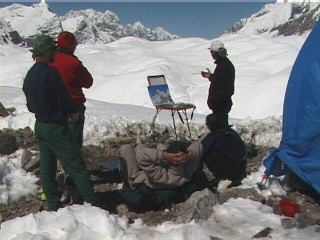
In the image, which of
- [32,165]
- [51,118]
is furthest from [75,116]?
[32,165]

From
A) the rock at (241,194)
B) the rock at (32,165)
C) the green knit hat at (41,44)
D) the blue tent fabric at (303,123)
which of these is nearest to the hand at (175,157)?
the rock at (241,194)

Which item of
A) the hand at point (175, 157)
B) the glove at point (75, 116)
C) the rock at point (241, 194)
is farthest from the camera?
the rock at point (241, 194)

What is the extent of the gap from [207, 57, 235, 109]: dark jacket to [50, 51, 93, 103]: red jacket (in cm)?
270

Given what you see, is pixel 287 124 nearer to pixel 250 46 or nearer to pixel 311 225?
pixel 311 225

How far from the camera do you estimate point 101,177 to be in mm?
7438

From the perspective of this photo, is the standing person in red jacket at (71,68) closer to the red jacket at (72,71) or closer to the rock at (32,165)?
the red jacket at (72,71)

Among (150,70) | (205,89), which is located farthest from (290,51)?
(150,70)

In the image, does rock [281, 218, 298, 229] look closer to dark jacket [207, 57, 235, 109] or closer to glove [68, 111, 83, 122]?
glove [68, 111, 83, 122]

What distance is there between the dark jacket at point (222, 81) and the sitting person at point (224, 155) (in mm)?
1112

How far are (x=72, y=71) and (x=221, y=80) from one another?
117 inches

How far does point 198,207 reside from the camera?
5.69 metres

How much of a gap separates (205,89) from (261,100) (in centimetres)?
1159

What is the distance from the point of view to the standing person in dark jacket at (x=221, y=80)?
25.8 feet

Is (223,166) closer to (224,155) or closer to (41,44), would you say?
(224,155)
